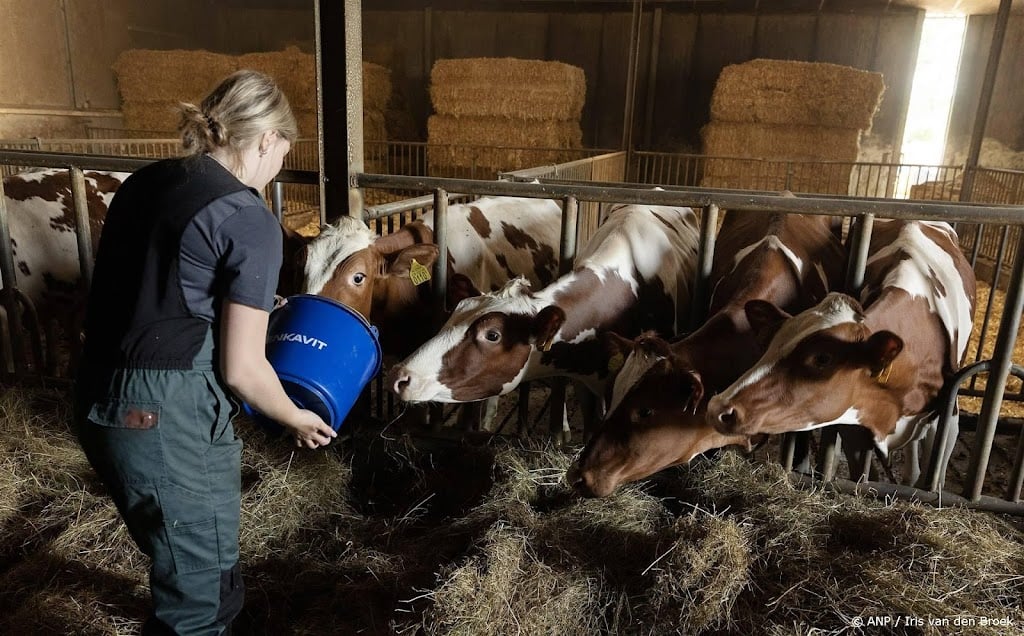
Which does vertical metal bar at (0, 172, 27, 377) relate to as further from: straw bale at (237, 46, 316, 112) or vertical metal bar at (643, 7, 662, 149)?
A: vertical metal bar at (643, 7, 662, 149)

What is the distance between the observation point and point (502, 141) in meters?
13.6

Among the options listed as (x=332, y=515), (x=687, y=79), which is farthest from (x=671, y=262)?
(x=687, y=79)

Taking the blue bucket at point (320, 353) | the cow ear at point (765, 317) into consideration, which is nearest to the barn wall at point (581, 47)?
the blue bucket at point (320, 353)

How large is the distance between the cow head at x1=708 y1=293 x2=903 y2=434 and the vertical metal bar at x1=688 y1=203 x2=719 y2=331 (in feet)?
1.87

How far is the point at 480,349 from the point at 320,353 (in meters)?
0.81

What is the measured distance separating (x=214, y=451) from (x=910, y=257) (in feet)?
11.0

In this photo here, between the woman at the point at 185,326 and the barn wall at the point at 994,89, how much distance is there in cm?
1584

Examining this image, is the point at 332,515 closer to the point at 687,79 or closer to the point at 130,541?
the point at 130,541

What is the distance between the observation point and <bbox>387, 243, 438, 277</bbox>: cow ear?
344 centimetres

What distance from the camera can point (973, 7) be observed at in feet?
43.9

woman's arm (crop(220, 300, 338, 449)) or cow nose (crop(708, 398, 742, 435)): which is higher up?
woman's arm (crop(220, 300, 338, 449))

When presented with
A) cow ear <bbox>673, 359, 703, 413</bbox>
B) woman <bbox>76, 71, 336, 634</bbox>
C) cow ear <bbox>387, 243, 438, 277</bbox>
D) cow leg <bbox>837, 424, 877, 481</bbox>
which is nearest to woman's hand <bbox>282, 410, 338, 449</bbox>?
woman <bbox>76, 71, 336, 634</bbox>

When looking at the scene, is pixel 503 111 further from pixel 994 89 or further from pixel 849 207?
pixel 849 207

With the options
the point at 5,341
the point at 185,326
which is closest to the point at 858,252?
the point at 185,326
